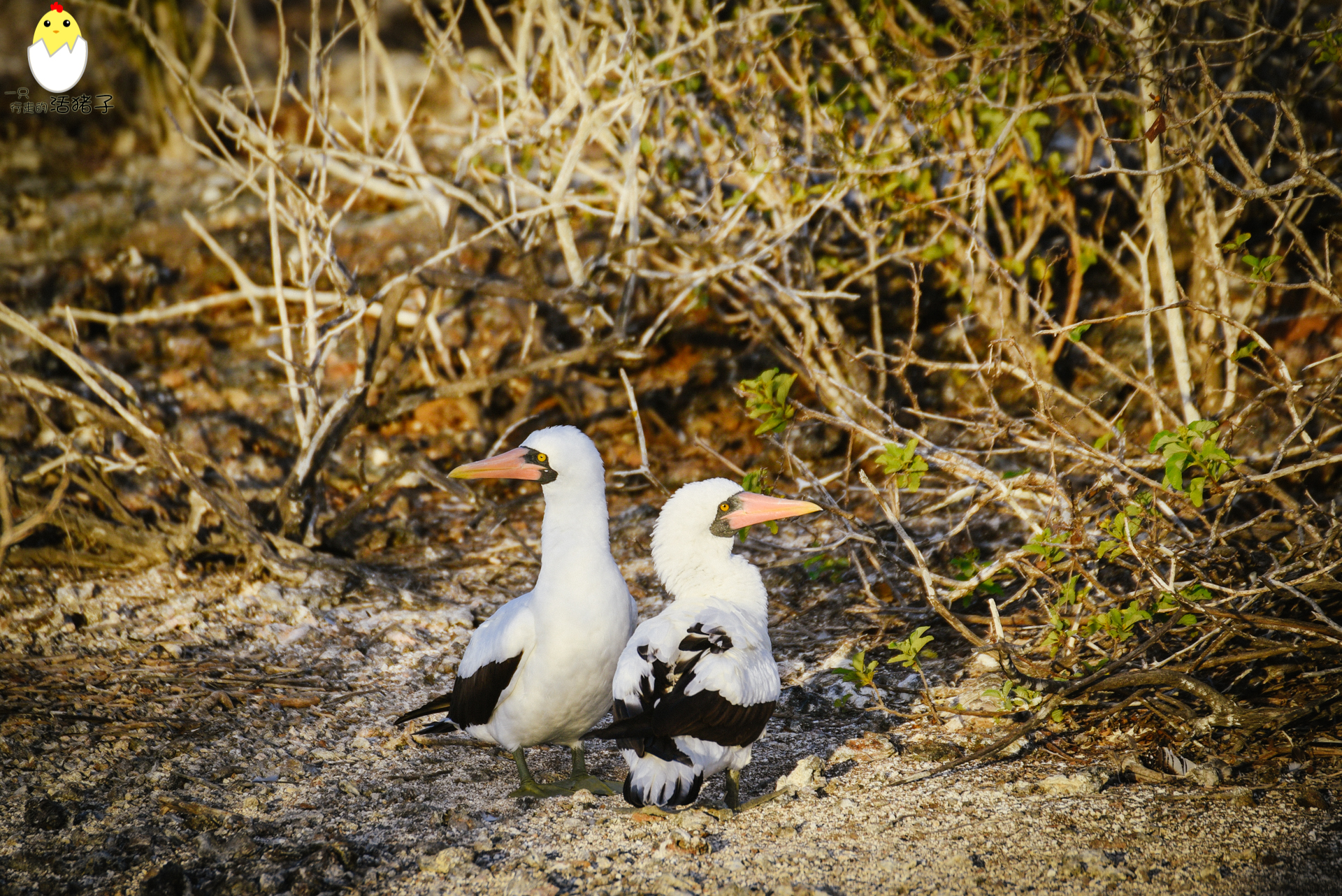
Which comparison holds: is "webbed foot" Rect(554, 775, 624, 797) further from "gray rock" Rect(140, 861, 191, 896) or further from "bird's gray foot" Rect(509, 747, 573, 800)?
"gray rock" Rect(140, 861, 191, 896)

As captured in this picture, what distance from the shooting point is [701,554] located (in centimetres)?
374

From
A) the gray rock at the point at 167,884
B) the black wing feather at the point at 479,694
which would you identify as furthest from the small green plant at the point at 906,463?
the gray rock at the point at 167,884

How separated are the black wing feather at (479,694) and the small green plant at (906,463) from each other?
4.88 ft

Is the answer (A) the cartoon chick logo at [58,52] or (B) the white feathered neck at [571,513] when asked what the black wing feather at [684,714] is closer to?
(B) the white feathered neck at [571,513]

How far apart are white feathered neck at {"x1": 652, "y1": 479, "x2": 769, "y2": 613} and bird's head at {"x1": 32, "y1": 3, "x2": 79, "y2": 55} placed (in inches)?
227

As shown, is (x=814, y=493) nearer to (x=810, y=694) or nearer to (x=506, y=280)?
(x=810, y=694)

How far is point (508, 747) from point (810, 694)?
53.0 inches

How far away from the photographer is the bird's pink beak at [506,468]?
3.73m

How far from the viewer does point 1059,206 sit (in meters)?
6.06

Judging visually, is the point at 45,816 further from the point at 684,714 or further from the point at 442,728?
the point at 684,714

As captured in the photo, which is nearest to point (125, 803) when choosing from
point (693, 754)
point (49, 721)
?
point (49, 721)

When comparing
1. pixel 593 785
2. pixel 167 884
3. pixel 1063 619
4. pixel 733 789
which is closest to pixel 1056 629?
pixel 1063 619

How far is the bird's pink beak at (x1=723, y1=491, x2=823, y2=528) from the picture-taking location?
368 centimetres

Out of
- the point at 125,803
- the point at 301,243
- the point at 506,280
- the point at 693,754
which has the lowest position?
the point at 693,754
